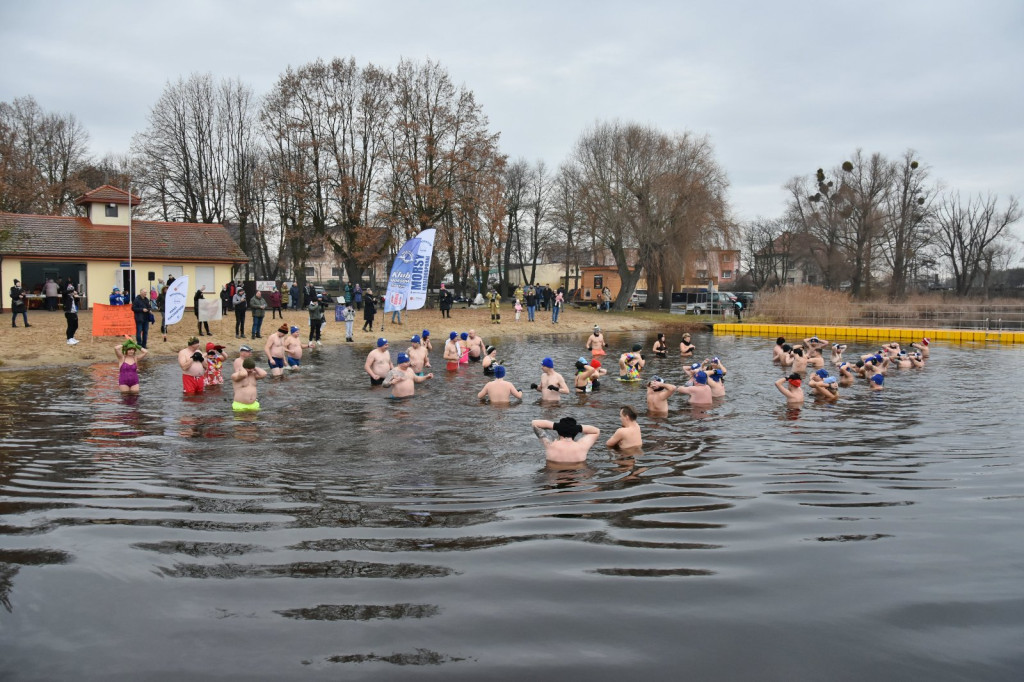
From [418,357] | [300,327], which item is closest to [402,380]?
[418,357]

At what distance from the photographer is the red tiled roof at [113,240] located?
32.8 meters

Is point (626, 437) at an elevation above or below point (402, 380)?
below

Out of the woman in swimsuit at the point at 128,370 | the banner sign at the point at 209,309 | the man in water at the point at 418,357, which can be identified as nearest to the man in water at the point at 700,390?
the man in water at the point at 418,357

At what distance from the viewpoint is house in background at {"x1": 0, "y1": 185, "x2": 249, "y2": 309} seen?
108ft

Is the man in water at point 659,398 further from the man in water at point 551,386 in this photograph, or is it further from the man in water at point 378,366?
the man in water at point 378,366

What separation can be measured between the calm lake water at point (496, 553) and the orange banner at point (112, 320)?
11.8m

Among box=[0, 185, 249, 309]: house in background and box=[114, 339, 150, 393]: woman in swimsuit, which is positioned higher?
box=[0, 185, 249, 309]: house in background

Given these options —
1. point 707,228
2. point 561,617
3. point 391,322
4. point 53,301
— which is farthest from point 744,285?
point 561,617

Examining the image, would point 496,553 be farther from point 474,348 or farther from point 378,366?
point 474,348

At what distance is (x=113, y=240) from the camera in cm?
3491

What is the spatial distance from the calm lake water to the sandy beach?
10.4m

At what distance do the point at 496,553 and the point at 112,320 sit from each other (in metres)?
20.8

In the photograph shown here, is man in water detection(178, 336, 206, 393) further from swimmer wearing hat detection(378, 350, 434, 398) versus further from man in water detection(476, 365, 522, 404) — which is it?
man in water detection(476, 365, 522, 404)

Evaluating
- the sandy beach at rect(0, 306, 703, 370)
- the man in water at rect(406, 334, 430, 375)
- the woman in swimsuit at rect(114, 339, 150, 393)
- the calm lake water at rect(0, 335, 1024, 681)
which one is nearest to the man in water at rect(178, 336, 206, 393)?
the woman in swimsuit at rect(114, 339, 150, 393)
